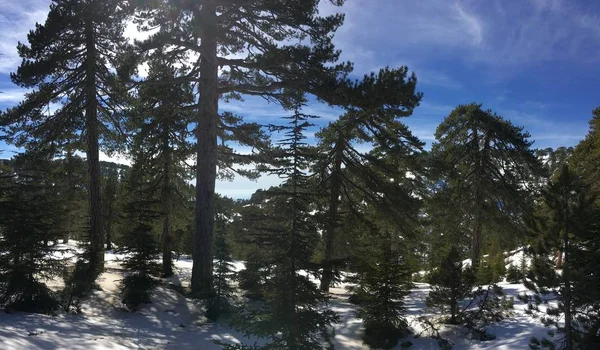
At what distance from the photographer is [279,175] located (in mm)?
7066

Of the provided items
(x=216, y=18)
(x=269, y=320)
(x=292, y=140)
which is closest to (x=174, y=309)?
(x=269, y=320)

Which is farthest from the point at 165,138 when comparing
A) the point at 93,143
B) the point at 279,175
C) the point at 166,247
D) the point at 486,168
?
the point at 486,168

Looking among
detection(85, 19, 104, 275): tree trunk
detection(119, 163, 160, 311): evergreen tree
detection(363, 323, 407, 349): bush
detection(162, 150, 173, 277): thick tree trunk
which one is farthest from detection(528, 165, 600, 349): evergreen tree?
detection(162, 150, 173, 277): thick tree trunk

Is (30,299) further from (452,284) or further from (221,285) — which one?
(452,284)

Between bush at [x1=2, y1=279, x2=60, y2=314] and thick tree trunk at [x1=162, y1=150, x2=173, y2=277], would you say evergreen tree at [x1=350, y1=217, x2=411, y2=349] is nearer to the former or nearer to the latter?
bush at [x1=2, y1=279, x2=60, y2=314]

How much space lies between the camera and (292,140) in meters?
7.05

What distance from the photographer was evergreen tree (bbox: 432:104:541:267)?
1653 cm

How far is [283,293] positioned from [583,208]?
614 centimetres

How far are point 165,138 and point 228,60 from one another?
22.2ft

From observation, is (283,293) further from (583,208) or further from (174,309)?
(174,309)

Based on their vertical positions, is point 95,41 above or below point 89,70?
above

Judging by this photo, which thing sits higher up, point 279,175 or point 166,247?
point 279,175

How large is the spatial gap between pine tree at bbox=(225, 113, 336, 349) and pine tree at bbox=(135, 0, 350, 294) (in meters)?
3.60

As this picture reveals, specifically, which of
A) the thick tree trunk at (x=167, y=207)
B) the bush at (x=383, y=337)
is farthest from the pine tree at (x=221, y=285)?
the thick tree trunk at (x=167, y=207)
